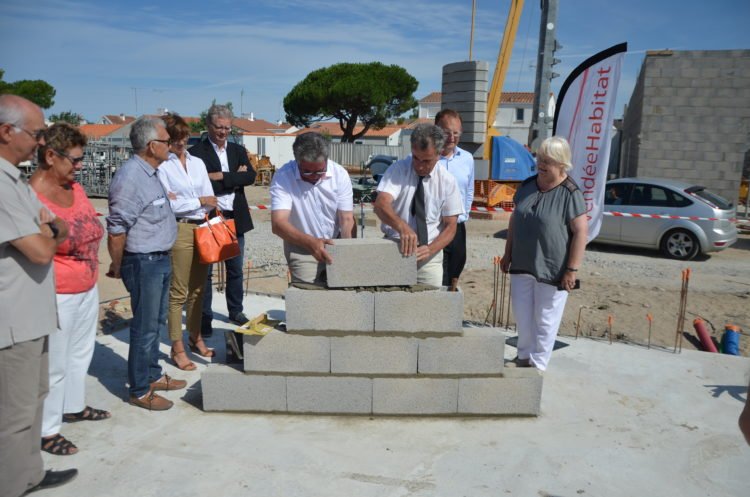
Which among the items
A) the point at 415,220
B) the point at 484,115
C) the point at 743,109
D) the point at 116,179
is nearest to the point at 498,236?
the point at 484,115

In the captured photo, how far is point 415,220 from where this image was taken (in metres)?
4.18

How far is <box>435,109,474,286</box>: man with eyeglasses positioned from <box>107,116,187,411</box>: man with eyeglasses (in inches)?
90.6

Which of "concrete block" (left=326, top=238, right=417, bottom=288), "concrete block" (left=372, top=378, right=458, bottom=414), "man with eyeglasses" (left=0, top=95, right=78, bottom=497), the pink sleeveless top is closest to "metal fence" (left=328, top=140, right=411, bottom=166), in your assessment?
"concrete block" (left=326, top=238, right=417, bottom=288)

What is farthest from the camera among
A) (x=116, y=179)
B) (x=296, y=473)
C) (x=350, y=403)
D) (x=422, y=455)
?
(x=350, y=403)

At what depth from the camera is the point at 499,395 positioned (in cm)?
402

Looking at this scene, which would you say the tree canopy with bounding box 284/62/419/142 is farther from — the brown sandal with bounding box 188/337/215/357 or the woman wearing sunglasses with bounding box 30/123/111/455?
the woman wearing sunglasses with bounding box 30/123/111/455

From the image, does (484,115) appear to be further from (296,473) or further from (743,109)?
(296,473)

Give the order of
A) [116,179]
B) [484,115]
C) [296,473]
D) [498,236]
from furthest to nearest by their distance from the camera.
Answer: [484,115] → [498,236] → [116,179] → [296,473]

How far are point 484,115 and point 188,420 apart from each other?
15.5 m

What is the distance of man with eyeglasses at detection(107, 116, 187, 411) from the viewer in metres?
3.77

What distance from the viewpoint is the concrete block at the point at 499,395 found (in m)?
4.01

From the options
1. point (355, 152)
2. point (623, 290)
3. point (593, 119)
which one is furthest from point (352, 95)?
point (593, 119)

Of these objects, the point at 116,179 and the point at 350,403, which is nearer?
the point at 116,179

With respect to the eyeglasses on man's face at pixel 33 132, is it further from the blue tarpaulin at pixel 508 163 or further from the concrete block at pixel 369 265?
the blue tarpaulin at pixel 508 163
